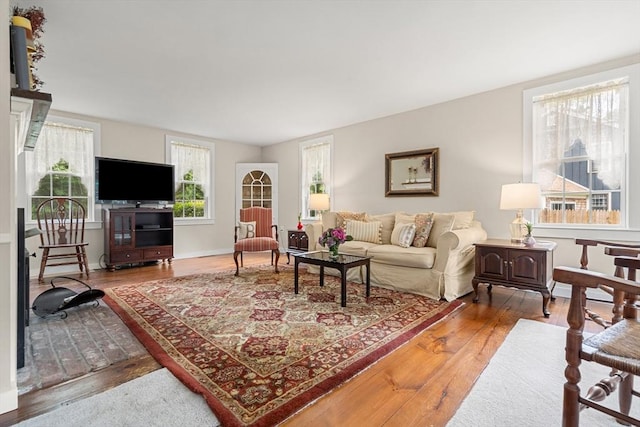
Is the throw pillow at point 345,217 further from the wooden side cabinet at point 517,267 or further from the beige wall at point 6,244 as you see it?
the beige wall at point 6,244

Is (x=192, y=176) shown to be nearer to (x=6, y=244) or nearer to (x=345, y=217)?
(x=345, y=217)

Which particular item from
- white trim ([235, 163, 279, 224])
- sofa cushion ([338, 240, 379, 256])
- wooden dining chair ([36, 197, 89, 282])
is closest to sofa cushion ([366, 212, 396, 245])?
sofa cushion ([338, 240, 379, 256])

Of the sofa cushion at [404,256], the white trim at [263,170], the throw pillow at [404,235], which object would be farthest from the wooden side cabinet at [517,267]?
the white trim at [263,170]

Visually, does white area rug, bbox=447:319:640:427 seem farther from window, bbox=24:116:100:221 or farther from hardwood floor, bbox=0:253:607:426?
window, bbox=24:116:100:221

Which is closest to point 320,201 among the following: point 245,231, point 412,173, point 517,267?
point 245,231

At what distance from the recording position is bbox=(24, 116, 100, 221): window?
4414mm

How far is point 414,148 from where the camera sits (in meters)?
4.63

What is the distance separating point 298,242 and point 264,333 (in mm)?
3172

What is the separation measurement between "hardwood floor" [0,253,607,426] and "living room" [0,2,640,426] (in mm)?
1671

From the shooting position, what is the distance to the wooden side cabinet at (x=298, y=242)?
5.34 metres

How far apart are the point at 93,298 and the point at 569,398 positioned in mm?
3589

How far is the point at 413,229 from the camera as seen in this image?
3811 millimetres

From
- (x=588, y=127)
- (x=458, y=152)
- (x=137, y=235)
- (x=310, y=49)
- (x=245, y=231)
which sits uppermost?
(x=310, y=49)

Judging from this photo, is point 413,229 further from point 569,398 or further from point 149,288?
point 149,288
